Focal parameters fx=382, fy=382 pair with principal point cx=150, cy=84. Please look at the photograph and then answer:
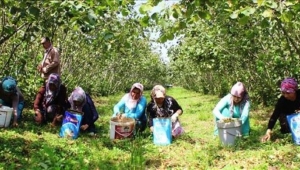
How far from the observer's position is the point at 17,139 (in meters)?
5.64

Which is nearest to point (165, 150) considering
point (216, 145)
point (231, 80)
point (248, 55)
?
point (216, 145)

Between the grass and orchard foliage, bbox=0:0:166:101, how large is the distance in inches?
56.4

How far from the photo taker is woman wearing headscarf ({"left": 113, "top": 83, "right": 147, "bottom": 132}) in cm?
657

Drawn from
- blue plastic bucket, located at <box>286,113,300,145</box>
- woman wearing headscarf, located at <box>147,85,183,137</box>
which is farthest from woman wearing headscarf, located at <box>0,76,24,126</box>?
blue plastic bucket, located at <box>286,113,300,145</box>

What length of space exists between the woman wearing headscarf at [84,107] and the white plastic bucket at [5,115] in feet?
3.55

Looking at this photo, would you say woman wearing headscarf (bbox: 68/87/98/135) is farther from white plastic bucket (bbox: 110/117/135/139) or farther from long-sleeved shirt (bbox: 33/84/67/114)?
white plastic bucket (bbox: 110/117/135/139)

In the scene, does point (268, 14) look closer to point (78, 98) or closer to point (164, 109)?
point (164, 109)

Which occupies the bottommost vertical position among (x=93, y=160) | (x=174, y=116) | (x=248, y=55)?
(x=93, y=160)

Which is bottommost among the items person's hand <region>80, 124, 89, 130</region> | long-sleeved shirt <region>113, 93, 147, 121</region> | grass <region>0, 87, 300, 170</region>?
grass <region>0, 87, 300, 170</region>

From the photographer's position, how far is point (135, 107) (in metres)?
6.64

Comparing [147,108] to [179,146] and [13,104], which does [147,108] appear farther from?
[13,104]

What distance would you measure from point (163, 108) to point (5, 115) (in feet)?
8.53

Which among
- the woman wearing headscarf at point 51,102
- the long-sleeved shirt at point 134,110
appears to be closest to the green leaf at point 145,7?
the long-sleeved shirt at point 134,110

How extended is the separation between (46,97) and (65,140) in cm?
154
